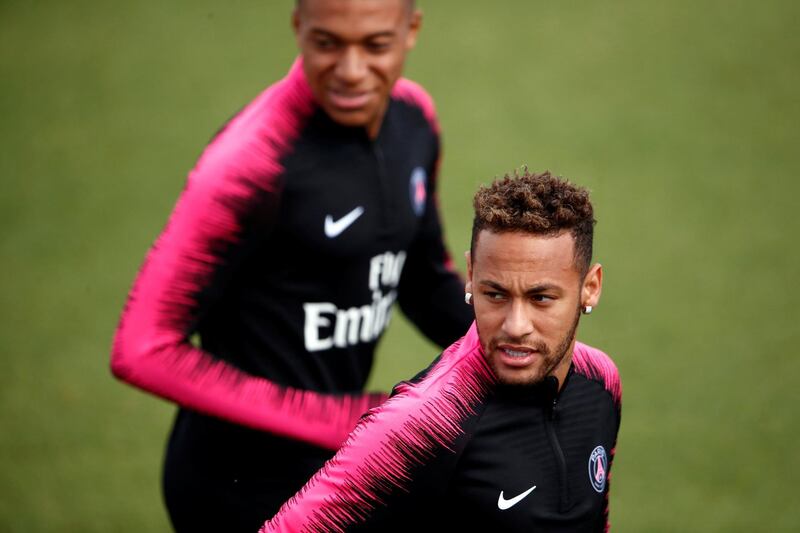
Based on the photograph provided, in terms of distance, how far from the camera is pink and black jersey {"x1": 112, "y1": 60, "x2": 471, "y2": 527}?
107 inches

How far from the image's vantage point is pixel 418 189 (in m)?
3.16

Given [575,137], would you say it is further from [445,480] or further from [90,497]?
[445,480]

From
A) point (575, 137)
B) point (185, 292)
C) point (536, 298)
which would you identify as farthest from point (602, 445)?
point (575, 137)

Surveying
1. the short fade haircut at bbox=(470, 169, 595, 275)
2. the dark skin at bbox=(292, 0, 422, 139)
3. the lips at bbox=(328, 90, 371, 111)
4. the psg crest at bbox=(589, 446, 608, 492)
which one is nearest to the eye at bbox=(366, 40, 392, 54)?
the dark skin at bbox=(292, 0, 422, 139)

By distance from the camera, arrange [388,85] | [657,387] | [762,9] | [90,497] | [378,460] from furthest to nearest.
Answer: [762,9] → [657,387] → [90,497] → [388,85] → [378,460]

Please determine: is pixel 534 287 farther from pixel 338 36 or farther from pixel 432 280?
pixel 432 280

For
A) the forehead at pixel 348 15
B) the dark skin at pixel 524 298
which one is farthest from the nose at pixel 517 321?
the forehead at pixel 348 15

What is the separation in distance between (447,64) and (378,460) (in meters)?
8.29

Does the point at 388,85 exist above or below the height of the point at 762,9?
below

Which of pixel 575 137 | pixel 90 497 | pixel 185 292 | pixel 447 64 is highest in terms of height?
pixel 447 64

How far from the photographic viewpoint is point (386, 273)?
9.90 feet

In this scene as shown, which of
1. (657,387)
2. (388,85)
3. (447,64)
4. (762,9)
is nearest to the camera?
(388,85)

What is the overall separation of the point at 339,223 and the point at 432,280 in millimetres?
546

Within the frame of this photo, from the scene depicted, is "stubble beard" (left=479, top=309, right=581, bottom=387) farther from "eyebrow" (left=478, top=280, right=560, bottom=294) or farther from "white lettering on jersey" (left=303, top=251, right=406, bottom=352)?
"white lettering on jersey" (left=303, top=251, right=406, bottom=352)
